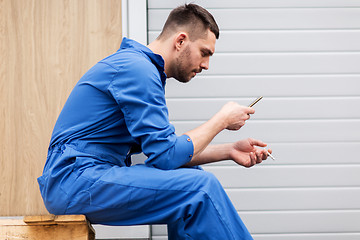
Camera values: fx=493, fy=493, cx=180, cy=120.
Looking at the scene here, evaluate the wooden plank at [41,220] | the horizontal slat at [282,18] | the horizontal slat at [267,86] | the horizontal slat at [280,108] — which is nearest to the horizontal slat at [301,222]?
the horizontal slat at [280,108]

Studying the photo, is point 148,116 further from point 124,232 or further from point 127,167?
point 124,232

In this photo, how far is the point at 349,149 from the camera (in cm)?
345

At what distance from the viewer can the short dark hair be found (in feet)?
7.52

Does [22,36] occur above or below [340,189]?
above

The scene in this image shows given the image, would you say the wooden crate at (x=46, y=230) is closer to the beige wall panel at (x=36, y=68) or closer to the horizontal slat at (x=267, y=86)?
the beige wall panel at (x=36, y=68)

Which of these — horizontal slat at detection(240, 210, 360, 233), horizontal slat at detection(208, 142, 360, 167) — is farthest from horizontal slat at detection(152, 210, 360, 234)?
horizontal slat at detection(208, 142, 360, 167)

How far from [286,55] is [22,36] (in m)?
1.82

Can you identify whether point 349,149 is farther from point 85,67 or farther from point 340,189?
point 85,67

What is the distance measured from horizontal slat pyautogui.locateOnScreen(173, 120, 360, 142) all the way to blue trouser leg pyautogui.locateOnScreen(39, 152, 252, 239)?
5.19ft

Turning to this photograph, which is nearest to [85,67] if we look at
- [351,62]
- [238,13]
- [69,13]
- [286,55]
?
[69,13]

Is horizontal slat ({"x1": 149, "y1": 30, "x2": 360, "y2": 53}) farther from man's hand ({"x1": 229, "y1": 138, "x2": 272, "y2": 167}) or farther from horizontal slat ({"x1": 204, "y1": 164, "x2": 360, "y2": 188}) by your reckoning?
man's hand ({"x1": 229, "y1": 138, "x2": 272, "y2": 167})

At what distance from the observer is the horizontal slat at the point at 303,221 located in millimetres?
3391

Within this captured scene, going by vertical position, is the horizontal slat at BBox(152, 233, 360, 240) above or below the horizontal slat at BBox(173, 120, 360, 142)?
below

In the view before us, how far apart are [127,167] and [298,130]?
1.86m
